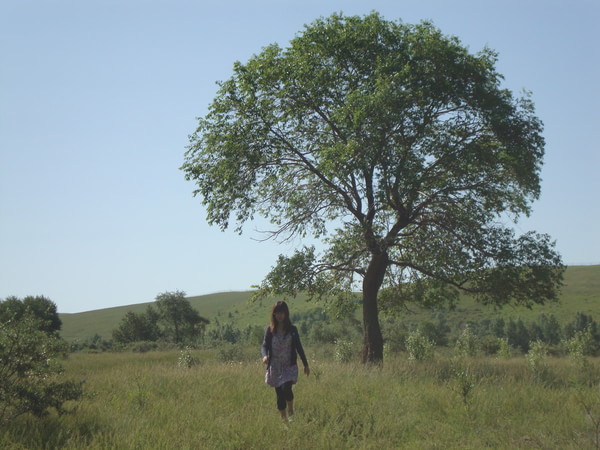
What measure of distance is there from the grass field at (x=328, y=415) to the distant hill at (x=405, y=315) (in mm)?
46637

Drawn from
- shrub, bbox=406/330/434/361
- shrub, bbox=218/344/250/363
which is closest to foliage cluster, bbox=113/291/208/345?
shrub, bbox=218/344/250/363

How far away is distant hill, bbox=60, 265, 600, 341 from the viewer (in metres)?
101

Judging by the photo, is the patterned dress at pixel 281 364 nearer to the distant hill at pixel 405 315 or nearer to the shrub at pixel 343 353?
the shrub at pixel 343 353

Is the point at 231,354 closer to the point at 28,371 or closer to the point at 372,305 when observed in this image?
the point at 372,305

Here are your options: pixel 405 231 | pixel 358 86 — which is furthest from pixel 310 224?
pixel 358 86

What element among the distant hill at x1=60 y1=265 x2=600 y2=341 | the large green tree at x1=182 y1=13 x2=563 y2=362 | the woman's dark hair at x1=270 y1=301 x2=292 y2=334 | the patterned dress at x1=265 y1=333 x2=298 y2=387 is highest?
the large green tree at x1=182 y1=13 x2=563 y2=362

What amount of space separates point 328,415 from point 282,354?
1.44 m

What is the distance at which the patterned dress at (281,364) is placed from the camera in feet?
A: 29.4

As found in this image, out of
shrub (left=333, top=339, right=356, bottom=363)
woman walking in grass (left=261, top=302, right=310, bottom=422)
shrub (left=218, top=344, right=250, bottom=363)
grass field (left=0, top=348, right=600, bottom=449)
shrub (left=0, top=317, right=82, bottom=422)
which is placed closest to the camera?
grass field (left=0, top=348, right=600, bottom=449)

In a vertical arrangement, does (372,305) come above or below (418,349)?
above

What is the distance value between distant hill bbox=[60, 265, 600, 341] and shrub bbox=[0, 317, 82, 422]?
4989 cm

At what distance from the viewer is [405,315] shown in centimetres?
7525

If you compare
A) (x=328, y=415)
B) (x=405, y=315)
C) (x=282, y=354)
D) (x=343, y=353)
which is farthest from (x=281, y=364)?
(x=405, y=315)

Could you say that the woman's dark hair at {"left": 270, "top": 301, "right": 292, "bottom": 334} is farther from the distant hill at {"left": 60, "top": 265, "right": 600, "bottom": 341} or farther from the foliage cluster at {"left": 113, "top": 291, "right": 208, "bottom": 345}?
the foliage cluster at {"left": 113, "top": 291, "right": 208, "bottom": 345}
